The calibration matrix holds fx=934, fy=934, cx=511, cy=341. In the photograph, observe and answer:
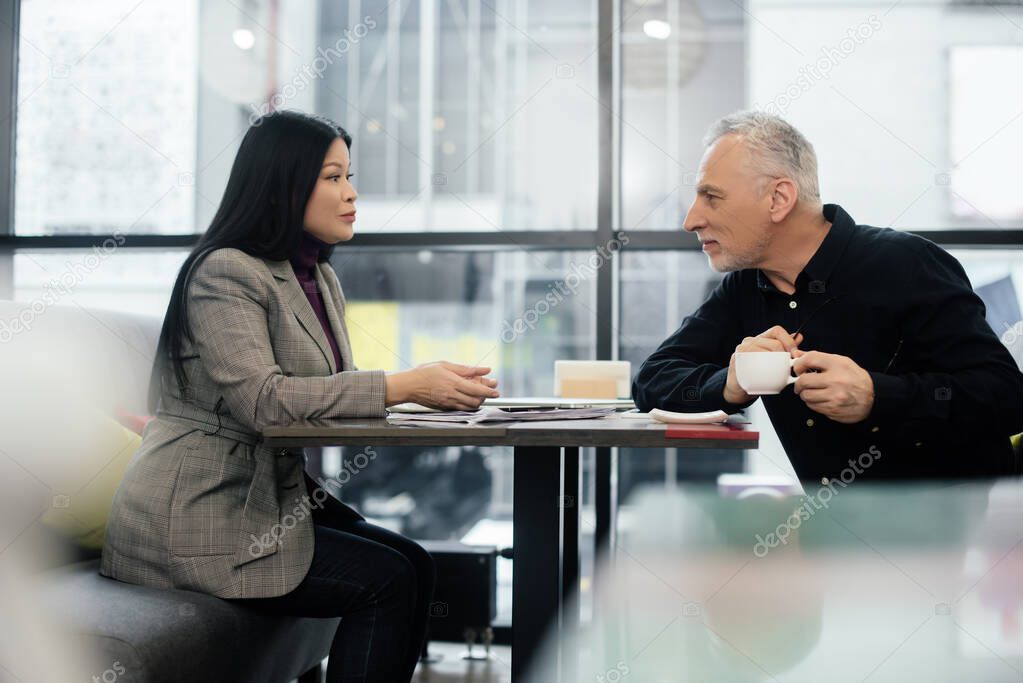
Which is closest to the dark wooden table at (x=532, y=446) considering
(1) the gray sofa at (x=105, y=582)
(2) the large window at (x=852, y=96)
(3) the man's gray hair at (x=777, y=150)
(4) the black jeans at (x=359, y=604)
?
(4) the black jeans at (x=359, y=604)

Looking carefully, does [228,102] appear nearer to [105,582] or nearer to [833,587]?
[105,582]

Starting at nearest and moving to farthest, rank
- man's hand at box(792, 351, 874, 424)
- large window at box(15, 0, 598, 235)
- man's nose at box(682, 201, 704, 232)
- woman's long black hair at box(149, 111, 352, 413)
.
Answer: man's hand at box(792, 351, 874, 424) < woman's long black hair at box(149, 111, 352, 413) < man's nose at box(682, 201, 704, 232) < large window at box(15, 0, 598, 235)

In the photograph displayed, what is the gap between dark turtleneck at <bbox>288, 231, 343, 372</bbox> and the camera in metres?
1.68

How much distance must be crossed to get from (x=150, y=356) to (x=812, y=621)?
181 cm

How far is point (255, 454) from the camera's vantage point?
4.87 ft

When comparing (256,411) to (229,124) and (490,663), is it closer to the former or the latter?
(490,663)

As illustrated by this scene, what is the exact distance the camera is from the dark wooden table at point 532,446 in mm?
1169

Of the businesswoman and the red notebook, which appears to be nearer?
the red notebook

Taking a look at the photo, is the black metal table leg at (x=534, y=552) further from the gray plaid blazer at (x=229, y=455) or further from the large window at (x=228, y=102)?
the large window at (x=228, y=102)

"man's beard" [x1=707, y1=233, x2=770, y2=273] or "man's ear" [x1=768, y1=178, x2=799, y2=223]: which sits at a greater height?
"man's ear" [x1=768, y1=178, x2=799, y2=223]

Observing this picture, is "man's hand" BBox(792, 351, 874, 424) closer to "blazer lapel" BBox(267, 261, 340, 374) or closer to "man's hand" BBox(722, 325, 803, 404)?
"man's hand" BBox(722, 325, 803, 404)

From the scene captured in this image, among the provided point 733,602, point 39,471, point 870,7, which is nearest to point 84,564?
point 39,471

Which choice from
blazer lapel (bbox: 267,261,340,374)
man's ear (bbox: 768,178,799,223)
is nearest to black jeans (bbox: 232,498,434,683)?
blazer lapel (bbox: 267,261,340,374)

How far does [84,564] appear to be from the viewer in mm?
1693
